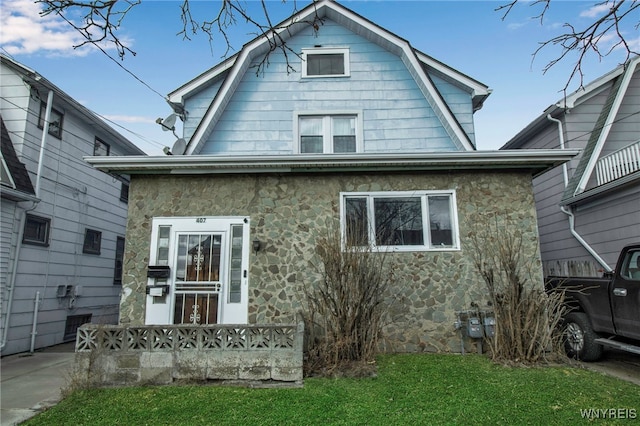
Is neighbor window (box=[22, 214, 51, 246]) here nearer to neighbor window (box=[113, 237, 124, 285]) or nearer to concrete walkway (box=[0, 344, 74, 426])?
concrete walkway (box=[0, 344, 74, 426])

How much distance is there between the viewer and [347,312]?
525 cm

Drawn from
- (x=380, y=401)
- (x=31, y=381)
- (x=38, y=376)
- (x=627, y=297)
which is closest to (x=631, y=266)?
(x=627, y=297)

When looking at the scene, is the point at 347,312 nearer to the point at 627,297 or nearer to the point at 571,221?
the point at 627,297

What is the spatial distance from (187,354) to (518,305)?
4794 mm

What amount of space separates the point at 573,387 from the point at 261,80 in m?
8.37

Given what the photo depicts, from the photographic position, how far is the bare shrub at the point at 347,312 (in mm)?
5155

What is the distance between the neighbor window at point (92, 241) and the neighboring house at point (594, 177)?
450 inches

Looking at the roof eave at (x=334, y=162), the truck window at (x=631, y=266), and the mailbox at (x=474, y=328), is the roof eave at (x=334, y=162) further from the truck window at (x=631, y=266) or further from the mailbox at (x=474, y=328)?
the mailbox at (x=474, y=328)

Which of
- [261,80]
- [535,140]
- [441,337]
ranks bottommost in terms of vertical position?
[441,337]

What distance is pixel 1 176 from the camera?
280 inches

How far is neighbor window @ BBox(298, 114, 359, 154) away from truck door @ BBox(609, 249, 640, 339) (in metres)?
5.39

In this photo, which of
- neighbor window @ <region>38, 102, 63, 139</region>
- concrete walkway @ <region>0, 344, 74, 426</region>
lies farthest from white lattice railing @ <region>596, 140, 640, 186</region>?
neighbor window @ <region>38, 102, 63, 139</region>

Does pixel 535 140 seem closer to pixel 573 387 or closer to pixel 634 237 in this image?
pixel 634 237

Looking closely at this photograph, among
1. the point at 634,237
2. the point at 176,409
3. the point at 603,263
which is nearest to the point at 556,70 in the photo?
the point at 176,409
